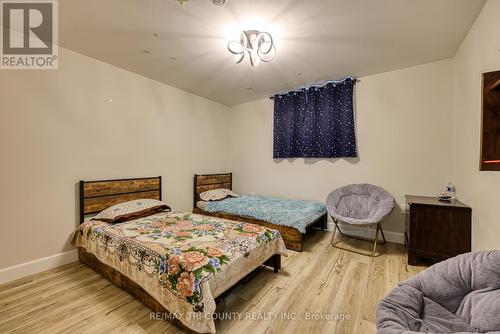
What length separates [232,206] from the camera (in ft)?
12.2

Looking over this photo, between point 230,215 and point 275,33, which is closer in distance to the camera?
point 275,33

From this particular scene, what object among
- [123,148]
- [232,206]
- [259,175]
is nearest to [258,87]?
[259,175]

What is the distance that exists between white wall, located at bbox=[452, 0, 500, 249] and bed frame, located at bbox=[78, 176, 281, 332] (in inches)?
76.7

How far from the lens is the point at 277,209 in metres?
3.41

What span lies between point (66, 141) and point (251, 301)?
286cm

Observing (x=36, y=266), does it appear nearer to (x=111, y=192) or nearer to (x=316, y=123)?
(x=111, y=192)

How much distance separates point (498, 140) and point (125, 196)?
12.9 ft

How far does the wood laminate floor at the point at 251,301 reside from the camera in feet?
5.46

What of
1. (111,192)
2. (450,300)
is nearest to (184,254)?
(450,300)

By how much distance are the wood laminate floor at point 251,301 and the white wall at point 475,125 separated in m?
0.94

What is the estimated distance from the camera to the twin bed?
62.5 inches

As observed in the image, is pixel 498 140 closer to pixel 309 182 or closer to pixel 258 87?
pixel 309 182

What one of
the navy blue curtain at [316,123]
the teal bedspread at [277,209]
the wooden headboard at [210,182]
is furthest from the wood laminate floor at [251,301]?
the wooden headboard at [210,182]

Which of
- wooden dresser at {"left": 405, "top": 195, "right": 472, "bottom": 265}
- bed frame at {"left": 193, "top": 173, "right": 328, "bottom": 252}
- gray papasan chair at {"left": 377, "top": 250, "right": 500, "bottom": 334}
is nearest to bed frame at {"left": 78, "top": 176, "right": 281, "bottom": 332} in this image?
bed frame at {"left": 193, "top": 173, "right": 328, "bottom": 252}
